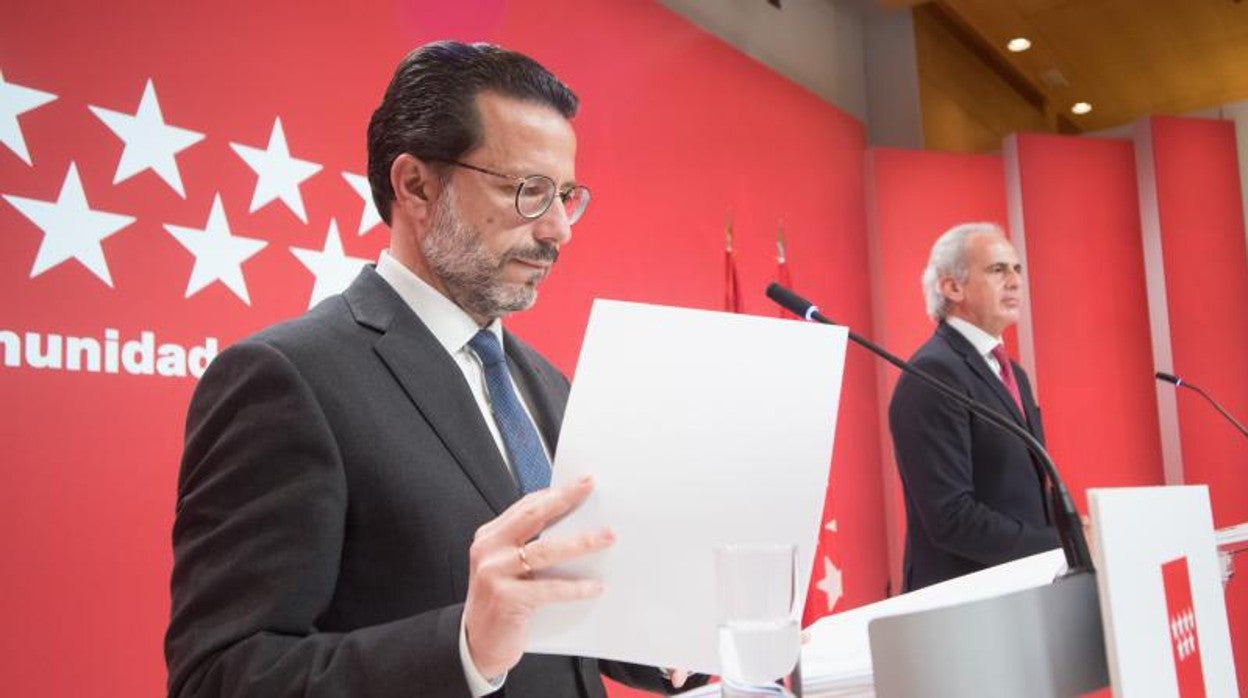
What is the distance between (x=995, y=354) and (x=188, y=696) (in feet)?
8.66

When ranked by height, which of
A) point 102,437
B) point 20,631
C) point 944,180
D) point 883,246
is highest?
point 944,180

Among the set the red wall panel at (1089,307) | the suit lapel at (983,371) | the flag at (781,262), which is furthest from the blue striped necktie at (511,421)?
the red wall panel at (1089,307)

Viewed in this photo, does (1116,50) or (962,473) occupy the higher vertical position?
(1116,50)

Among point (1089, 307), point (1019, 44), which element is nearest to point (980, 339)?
point (1089, 307)

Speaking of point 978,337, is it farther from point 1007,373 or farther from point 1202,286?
point 1202,286

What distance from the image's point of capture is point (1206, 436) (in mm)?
5461

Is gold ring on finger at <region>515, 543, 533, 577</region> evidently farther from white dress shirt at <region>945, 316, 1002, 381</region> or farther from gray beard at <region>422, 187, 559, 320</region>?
white dress shirt at <region>945, 316, 1002, 381</region>

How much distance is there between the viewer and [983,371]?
290 cm

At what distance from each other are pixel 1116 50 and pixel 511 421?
694 centimetres

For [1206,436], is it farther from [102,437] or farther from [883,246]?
[102,437]

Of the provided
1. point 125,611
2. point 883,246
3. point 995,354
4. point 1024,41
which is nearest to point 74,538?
point 125,611

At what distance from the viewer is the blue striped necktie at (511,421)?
4.51 ft

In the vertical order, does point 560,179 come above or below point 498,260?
above

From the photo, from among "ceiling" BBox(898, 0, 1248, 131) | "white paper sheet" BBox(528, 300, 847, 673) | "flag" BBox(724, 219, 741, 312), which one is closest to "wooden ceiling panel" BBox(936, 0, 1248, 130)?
"ceiling" BBox(898, 0, 1248, 131)
